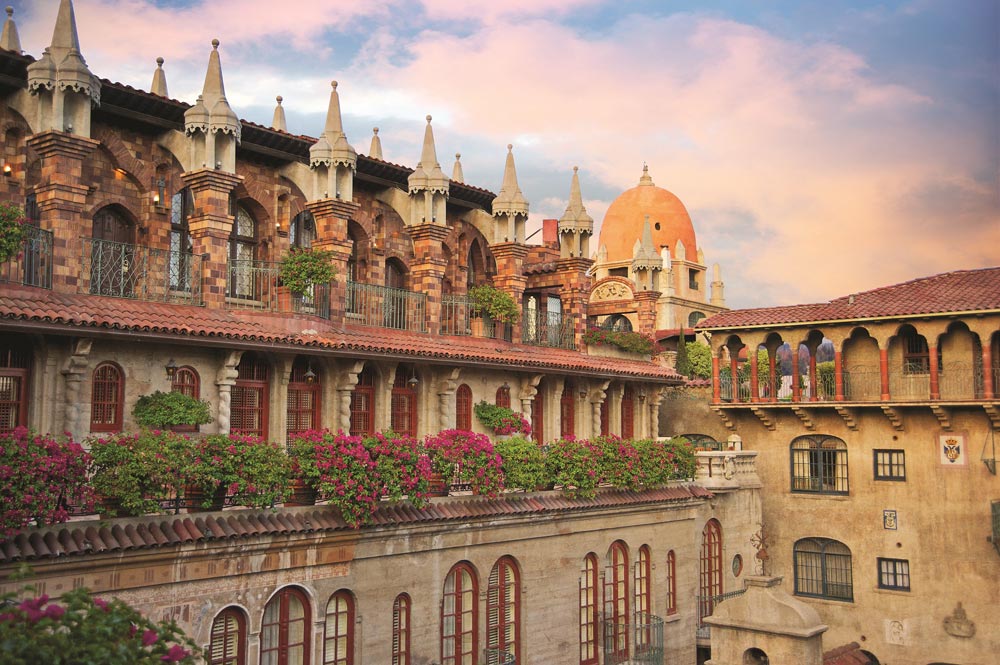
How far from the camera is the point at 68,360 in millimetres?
20156

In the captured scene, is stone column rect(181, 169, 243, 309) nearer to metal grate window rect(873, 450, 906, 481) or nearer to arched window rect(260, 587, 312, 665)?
arched window rect(260, 587, 312, 665)

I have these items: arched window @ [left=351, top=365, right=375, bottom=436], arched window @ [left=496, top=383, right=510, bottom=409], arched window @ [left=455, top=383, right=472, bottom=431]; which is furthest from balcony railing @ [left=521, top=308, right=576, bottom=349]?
arched window @ [left=351, top=365, right=375, bottom=436]

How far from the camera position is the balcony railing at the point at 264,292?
87.2ft

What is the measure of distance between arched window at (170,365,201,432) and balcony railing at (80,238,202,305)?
7.43 feet

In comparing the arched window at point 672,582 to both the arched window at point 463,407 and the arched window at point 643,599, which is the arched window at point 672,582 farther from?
the arched window at point 463,407

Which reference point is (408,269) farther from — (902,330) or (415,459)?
(902,330)

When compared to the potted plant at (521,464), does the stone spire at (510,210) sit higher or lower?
higher

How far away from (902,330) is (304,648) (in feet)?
79.7

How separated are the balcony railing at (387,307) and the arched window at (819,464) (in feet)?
52.4

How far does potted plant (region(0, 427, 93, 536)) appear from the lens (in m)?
15.9

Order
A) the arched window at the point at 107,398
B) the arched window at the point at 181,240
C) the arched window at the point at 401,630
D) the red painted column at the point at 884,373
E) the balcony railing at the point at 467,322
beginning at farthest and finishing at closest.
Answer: the red painted column at the point at 884,373
the balcony railing at the point at 467,322
the arched window at the point at 181,240
the arched window at the point at 401,630
the arched window at the point at 107,398

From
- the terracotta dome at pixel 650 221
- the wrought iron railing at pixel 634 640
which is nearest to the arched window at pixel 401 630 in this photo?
the wrought iron railing at pixel 634 640

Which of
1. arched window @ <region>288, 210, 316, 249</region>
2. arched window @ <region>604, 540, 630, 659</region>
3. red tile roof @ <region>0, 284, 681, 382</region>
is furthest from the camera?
arched window @ <region>604, 540, 630, 659</region>

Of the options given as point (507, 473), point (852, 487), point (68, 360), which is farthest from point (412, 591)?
point (852, 487)
